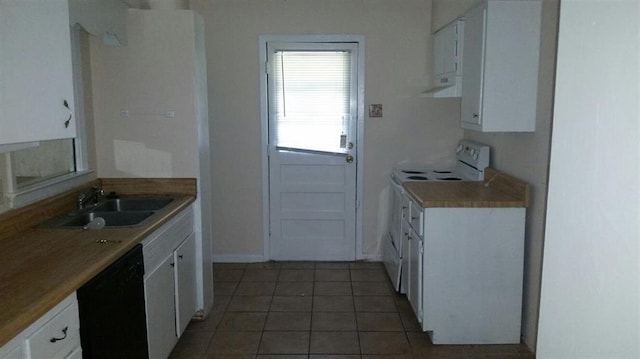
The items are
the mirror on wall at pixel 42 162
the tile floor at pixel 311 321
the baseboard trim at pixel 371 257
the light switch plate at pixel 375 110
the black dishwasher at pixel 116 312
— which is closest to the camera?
the black dishwasher at pixel 116 312

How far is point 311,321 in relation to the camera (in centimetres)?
343

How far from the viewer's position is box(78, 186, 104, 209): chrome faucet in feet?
9.42

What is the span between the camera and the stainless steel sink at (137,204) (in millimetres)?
3133

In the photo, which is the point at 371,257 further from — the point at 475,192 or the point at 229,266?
the point at 475,192

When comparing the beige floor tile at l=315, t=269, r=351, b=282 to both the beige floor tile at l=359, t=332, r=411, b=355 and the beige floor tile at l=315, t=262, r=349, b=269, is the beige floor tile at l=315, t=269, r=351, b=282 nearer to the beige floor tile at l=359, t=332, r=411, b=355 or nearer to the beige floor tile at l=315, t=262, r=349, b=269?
the beige floor tile at l=315, t=262, r=349, b=269

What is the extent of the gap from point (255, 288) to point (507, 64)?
8.44ft

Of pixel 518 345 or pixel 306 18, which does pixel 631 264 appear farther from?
pixel 306 18

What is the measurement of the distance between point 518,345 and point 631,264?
2586mm

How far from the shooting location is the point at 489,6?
2865 millimetres

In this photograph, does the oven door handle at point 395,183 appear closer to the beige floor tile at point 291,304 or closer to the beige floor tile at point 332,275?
the beige floor tile at point 332,275

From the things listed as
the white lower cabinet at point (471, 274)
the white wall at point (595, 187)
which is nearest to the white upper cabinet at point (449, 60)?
the white lower cabinet at point (471, 274)

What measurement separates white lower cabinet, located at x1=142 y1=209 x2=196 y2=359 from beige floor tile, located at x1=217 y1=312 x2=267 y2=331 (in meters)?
0.25

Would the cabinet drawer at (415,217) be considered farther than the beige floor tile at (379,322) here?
No

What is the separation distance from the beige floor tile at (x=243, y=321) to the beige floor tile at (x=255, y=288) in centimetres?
41
